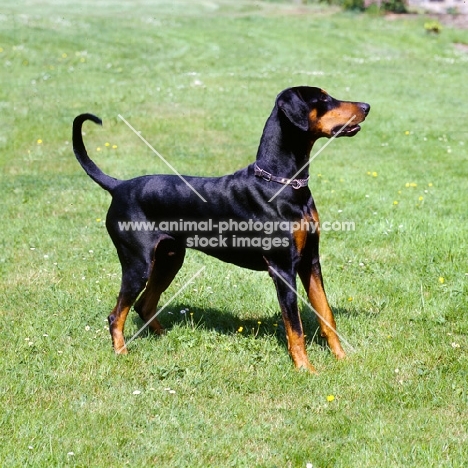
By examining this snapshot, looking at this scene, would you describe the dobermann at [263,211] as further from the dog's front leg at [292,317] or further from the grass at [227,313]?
the grass at [227,313]

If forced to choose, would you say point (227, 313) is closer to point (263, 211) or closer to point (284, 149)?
point (263, 211)

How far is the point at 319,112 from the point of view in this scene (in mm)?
4883

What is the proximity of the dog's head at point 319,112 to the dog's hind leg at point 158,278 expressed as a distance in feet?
4.45

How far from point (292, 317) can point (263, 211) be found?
779mm

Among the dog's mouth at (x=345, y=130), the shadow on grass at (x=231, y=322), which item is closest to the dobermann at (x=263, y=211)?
the dog's mouth at (x=345, y=130)

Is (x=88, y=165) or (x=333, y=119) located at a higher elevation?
(x=333, y=119)

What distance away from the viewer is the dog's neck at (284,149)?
4883 mm

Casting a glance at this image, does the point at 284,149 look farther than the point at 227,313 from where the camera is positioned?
No

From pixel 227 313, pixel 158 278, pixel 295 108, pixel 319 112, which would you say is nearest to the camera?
pixel 295 108

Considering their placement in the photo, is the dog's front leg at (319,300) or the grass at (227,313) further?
the dog's front leg at (319,300)

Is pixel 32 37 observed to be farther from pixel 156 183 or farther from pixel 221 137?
pixel 156 183

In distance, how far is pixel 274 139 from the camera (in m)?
4.92

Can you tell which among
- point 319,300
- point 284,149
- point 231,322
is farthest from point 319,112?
point 231,322

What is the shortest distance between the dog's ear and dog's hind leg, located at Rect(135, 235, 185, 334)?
1.33 metres
